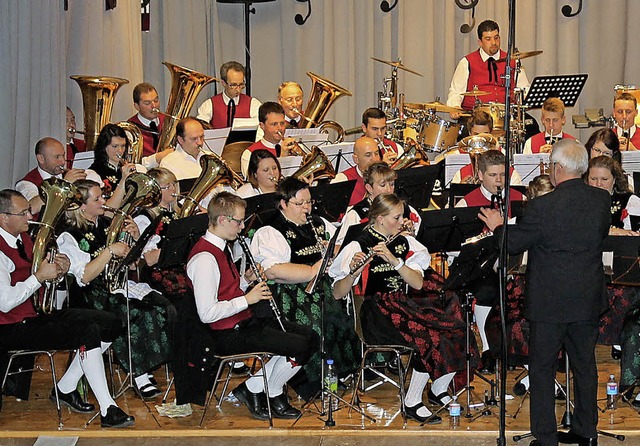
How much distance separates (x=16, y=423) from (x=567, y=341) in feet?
10.0

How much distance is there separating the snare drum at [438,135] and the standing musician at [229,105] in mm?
1411

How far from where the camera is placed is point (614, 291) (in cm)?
712

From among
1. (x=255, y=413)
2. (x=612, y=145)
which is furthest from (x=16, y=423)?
(x=612, y=145)

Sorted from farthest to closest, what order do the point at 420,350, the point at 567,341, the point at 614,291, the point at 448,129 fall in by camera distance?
the point at 448,129 < the point at 614,291 < the point at 420,350 < the point at 567,341

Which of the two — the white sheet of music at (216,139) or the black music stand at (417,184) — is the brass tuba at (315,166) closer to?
the black music stand at (417,184)

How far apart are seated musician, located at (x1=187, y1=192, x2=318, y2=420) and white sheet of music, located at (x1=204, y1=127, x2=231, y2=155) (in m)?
1.98

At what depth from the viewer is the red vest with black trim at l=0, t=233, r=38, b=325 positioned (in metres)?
6.51

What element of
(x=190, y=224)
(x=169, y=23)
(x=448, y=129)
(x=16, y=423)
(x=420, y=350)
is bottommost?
(x=16, y=423)

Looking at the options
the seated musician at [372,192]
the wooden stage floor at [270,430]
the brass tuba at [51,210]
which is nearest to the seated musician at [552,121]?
the seated musician at [372,192]

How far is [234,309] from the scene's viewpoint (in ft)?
20.9

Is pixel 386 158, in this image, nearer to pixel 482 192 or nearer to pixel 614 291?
pixel 482 192

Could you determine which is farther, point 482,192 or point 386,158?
point 386,158

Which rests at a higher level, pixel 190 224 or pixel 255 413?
pixel 190 224

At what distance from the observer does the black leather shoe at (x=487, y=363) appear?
717 cm
